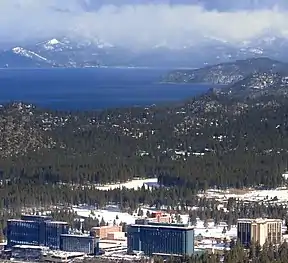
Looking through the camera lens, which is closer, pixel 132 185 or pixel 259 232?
pixel 259 232

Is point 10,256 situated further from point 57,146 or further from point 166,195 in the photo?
point 57,146

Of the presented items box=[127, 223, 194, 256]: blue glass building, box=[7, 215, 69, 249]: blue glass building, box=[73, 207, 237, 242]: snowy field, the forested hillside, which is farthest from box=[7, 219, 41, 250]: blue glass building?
the forested hillside

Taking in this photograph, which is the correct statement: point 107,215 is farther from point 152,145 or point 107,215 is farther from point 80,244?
point 152,145

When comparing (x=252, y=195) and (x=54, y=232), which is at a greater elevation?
(x=252, y=195)

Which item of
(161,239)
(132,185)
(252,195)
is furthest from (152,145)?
(161,239)

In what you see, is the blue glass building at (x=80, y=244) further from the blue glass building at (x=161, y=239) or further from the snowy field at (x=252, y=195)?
the snowy field at (x=252, y=195)

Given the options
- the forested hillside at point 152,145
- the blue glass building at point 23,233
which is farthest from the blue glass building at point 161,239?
the forested hillside at point 152,145

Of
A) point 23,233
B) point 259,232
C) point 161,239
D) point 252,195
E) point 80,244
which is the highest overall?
point 252,195
